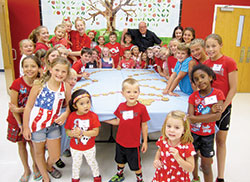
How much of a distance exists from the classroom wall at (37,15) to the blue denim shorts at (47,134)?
4575mm

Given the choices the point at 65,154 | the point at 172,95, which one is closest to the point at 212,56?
the point at 172,95

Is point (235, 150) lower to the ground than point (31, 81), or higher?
lower

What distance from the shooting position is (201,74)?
6.16ft

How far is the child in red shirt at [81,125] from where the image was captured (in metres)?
2.03

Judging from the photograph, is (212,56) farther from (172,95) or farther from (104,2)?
(104,2)

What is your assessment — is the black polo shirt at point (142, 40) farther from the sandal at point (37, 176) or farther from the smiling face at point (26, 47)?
the sandal at point (37, 176)

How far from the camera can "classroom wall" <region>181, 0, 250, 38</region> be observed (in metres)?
5.87

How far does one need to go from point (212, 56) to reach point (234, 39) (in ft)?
15.2

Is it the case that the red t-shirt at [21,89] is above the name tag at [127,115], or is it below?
above

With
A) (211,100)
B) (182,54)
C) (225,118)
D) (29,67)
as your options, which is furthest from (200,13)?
(29,67)

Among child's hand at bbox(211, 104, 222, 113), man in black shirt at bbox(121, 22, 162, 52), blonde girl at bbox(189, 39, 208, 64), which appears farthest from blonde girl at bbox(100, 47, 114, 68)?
child's hand at bbox(211, 104, 222, 113)

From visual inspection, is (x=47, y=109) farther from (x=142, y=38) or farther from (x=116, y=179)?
(x=142, y=38)

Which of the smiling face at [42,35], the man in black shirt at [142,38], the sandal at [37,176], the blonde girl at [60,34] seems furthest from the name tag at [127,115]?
the man in black shirt at [142,38]

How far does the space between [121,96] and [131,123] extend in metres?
0.70
